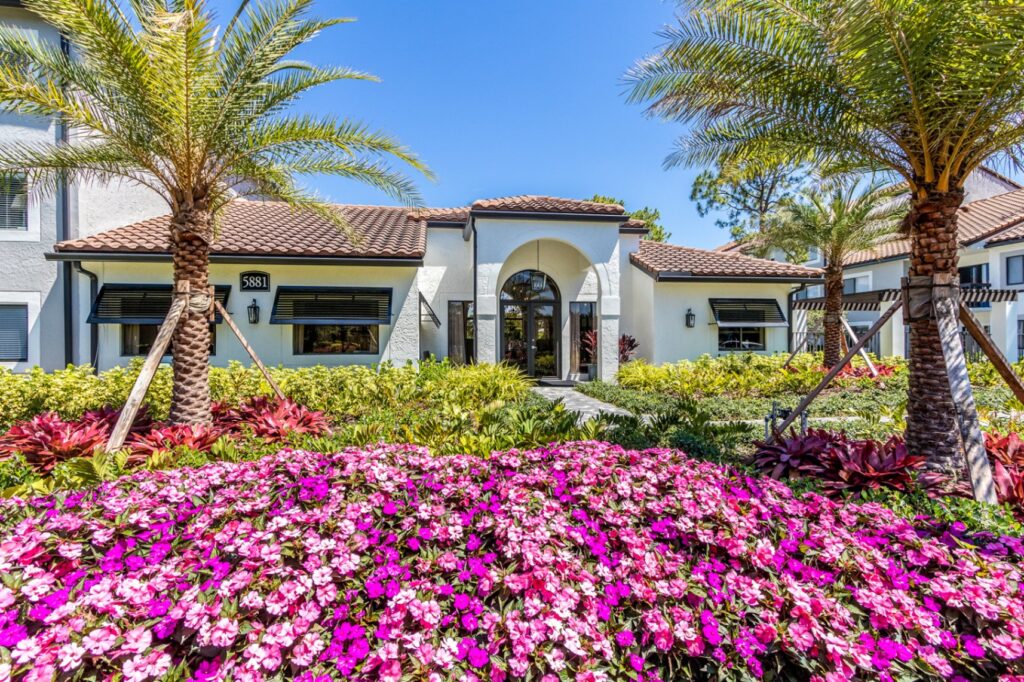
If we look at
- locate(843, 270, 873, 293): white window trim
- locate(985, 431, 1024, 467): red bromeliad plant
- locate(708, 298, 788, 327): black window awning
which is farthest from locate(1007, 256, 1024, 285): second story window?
locate(985, 431, 1024, 467): red bromeliad plant

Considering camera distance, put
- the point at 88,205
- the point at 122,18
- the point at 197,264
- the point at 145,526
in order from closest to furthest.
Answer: the point at 145,526
the point at 122,18
the point at 197,264
the point at 88,205

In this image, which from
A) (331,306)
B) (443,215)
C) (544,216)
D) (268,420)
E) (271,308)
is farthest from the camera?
(443,215)

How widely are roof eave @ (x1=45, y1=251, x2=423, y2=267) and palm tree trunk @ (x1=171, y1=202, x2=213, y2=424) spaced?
5.74 m

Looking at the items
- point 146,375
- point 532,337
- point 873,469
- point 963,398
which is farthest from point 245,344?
point 532,337

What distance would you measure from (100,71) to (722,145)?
8.87 m

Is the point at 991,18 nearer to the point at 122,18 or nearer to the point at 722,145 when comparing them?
the point at 722,145

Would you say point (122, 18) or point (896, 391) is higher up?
point (122, 18)

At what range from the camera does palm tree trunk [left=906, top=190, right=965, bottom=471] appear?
523cm

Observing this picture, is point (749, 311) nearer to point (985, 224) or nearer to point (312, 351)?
point (985, 224)

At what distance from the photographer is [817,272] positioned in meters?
17.6

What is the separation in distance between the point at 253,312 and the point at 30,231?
6.55 m

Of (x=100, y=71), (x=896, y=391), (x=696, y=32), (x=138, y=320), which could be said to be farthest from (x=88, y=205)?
(x=896, y=391)

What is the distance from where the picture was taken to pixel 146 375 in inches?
241

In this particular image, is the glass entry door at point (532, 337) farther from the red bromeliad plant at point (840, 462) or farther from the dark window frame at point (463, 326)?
the red bromeliad plant at point (840, 462)
